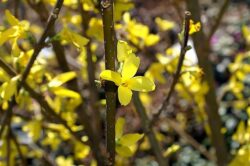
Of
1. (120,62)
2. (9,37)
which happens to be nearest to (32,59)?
(9,37)

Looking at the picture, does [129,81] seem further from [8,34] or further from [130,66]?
[8,34]

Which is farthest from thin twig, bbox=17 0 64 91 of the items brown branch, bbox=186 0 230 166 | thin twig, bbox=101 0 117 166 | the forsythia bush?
brown branch, bbox=186 0 230 166

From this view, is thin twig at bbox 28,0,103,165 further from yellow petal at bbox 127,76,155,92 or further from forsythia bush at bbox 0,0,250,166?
yellow petal at bbox 127,76,155,92

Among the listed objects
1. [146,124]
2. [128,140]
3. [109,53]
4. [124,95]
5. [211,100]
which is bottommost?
[211,100]

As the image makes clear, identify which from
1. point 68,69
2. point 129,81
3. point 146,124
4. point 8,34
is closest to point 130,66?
point 129,81

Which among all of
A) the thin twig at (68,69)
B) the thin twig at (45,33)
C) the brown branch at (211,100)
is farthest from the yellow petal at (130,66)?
the brown branch at (211,100)

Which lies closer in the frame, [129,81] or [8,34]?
[129,81]

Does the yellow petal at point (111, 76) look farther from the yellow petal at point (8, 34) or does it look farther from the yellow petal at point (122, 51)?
the yellow petal at point (8, 34)
